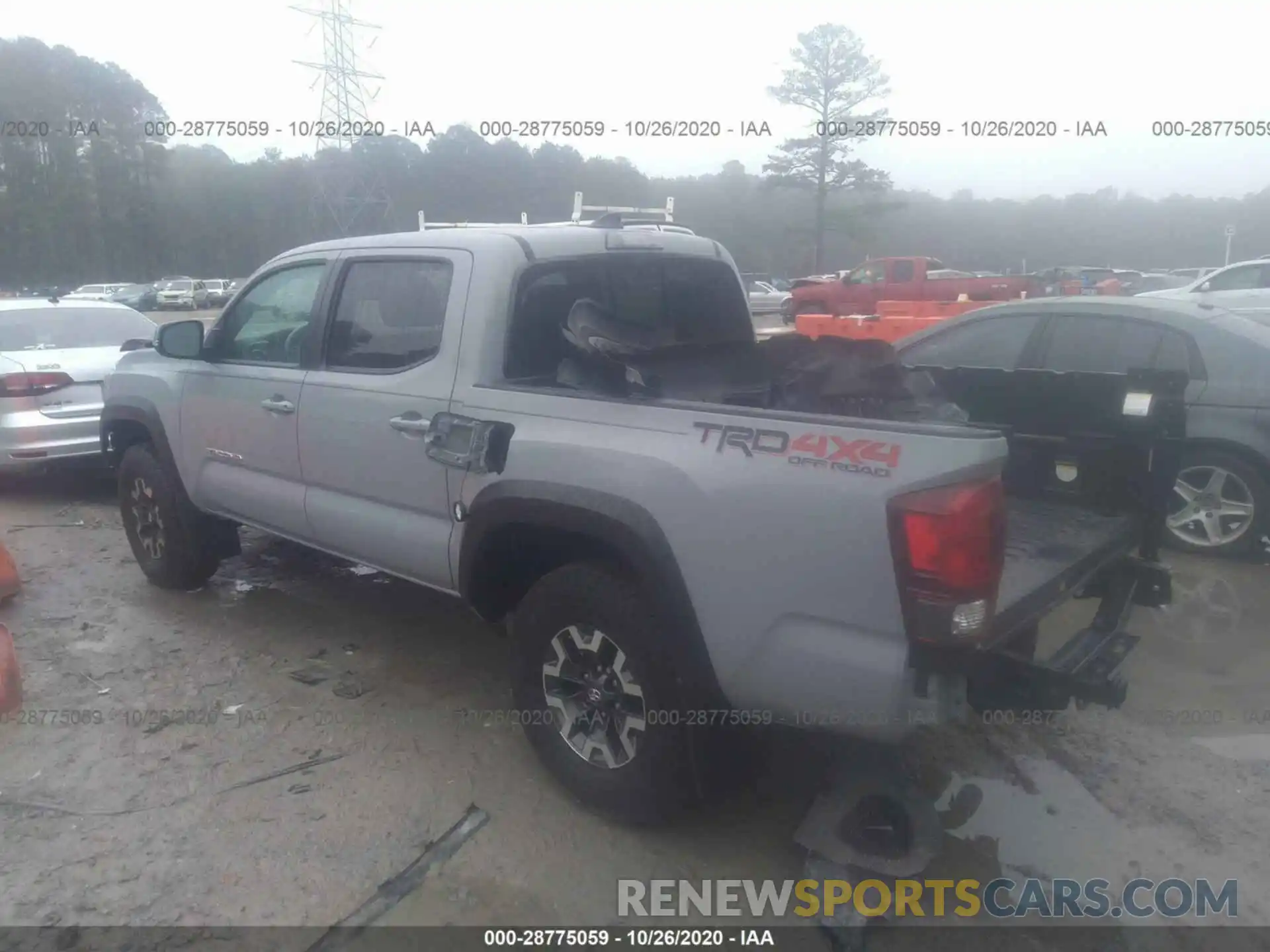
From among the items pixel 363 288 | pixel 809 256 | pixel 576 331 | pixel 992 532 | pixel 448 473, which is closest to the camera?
pixel 992 532

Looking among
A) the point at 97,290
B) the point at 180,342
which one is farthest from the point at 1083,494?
the point at 97,290

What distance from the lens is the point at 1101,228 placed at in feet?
112

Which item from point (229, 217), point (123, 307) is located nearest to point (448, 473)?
point (123, 307)

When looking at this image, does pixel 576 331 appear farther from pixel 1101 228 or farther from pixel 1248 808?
pixel 1101 228

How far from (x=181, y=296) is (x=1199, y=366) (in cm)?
4040

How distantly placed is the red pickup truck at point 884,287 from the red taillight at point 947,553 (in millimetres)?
19174

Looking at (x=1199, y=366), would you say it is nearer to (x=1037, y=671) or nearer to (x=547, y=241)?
(x=1037, y=671)

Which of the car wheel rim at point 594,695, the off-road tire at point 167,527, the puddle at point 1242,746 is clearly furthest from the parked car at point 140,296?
the puddle at point 1242,746

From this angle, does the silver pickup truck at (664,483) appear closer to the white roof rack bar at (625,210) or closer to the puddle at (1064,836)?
the puddle at (1064,836)

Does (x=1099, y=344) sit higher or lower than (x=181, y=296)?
higher

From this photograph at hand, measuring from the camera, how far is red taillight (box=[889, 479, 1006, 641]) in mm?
2314

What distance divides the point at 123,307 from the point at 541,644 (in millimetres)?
6999

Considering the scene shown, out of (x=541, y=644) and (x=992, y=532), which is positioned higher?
(x=992, y=532)

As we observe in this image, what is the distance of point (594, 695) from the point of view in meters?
3.17
